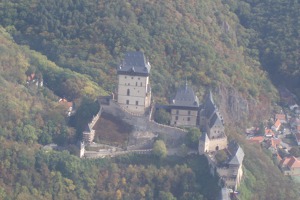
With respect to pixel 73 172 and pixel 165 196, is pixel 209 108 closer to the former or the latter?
pixel 165 196

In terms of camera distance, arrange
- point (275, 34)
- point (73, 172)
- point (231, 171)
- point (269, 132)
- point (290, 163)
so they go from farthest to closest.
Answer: point (275, 34), point (269, 132), point (290, 163), point (73, 172), point (231, 171)

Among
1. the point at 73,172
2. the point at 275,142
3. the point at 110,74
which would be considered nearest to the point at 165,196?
the point at 73,172

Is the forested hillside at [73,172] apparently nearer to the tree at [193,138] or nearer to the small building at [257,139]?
the tree at [193,138]

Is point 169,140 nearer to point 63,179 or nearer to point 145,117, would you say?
point 145,117

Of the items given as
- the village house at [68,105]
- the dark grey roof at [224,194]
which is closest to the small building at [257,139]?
the village house at [68,105]

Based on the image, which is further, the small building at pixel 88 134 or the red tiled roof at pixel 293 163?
the red tiled roof at pixel 293 163

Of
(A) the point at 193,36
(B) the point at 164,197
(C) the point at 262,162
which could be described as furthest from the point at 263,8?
(B) the point at 164,197
